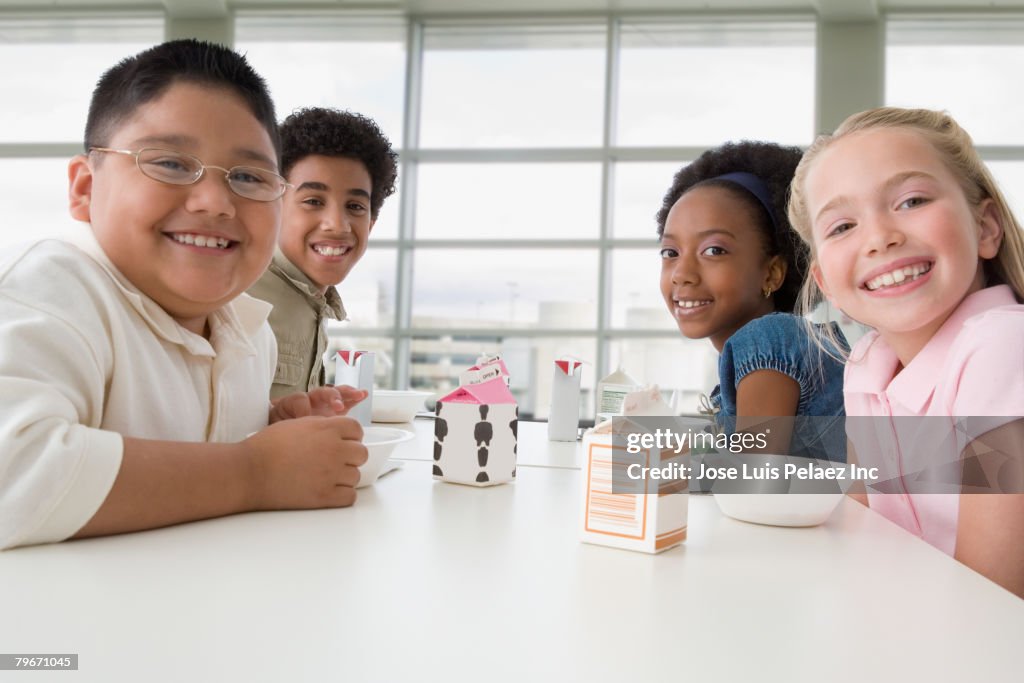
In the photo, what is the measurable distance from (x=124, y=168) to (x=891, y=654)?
93 centimetres

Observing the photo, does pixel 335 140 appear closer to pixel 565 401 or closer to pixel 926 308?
pixel 565 401

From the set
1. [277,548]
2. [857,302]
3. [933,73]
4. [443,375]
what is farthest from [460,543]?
[933,73]

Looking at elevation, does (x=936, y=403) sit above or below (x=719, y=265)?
below

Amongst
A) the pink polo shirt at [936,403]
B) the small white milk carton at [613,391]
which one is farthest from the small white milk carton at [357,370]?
the pink polo shirt at [936,403]

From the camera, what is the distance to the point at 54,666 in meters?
0.39

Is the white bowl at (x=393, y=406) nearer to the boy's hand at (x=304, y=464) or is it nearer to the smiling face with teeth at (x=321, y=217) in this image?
the smiling face with teeth at (x=321, y=217)

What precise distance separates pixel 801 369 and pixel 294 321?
124 centimetres

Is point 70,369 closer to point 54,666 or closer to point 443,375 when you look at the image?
point 54,666

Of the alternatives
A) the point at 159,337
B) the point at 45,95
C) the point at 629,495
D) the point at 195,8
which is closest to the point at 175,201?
the point at 159,337

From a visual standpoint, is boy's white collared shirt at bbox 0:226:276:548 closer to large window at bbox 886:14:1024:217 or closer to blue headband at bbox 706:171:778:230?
blue headband at bbox 706:171:778:230

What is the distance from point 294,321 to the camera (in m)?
1.86

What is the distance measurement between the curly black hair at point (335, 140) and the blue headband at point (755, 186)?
102 centimetres

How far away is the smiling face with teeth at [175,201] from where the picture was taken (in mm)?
882

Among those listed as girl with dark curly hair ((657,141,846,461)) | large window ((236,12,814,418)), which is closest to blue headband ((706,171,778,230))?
girl with dark curly hair ((657,141,846,461))
